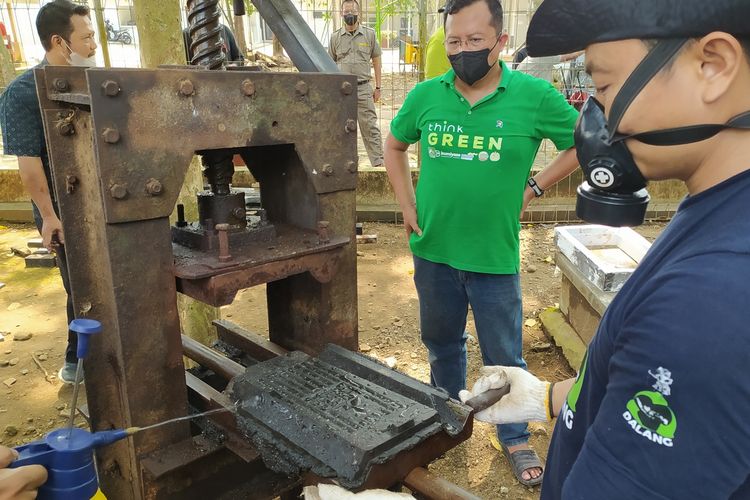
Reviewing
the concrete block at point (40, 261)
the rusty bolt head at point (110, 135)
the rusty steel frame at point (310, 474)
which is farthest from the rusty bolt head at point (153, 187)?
the concrete block at point (40, 261)

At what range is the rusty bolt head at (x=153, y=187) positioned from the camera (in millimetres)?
1469

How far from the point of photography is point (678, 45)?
2.85 feet

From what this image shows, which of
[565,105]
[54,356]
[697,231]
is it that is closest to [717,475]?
[697,231]

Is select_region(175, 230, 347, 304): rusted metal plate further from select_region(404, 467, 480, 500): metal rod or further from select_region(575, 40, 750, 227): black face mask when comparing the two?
select_region(575, 40, 750, 227): black face mask

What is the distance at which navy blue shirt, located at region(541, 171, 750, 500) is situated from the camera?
29.7 inches

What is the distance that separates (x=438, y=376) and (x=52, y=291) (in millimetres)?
3783

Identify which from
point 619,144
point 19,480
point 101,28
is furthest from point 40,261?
point 619,144

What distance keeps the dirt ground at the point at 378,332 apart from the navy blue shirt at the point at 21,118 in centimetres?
152

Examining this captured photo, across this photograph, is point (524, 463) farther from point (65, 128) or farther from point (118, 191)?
point (65, 128)

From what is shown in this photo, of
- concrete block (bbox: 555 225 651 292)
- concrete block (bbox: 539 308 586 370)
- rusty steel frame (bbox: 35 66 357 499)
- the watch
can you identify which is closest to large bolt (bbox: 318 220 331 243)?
rusty steel frame (bbox: 35 66 357 499)

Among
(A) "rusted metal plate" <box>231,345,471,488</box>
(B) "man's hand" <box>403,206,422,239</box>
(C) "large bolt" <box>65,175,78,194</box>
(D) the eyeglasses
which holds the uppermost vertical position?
(D) the eyeglasses

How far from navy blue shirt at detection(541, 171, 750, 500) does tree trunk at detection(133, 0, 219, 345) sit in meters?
2.76

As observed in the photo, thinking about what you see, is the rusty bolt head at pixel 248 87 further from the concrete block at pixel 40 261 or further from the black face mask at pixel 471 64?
the concrete block at pixel 40 261

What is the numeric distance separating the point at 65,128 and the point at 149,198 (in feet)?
1.00
